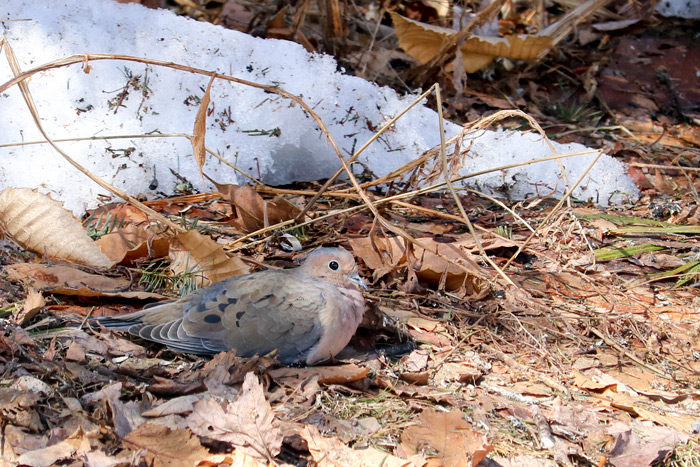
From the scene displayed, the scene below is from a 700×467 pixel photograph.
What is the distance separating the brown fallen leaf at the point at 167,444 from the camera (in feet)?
7.12

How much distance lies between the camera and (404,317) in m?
3.27

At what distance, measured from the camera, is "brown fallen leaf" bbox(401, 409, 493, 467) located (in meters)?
2.31

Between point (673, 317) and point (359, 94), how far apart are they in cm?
234

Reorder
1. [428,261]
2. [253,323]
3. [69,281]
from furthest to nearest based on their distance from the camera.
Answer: [428,261], [69,281], [253,323]

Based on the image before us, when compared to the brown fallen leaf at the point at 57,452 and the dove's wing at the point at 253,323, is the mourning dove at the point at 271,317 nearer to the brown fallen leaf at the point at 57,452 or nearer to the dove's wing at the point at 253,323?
the dove's wing at the point at 253,323

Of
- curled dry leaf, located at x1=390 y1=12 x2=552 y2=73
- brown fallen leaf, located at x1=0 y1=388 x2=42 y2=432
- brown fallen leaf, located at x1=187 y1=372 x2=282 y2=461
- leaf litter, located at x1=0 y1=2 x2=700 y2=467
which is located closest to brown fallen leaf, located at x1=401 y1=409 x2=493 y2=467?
leaf litter, located at x1=0 y1=2 x2=700 y2=467

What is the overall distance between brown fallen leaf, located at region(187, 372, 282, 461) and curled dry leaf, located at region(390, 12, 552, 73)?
3606 millimetres

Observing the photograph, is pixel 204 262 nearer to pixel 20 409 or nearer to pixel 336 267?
pixel 336 267

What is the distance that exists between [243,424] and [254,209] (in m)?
1.67

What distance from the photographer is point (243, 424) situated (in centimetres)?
227

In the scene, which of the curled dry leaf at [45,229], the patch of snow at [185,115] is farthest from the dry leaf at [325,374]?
the patch of snow at [185,115]

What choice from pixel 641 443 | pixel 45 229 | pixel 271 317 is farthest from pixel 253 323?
pixel 641 443

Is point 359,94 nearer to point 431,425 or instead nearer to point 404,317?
point 404,317

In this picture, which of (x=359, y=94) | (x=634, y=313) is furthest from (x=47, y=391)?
(x=359, y=94)
